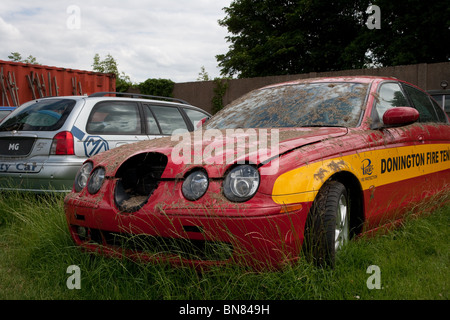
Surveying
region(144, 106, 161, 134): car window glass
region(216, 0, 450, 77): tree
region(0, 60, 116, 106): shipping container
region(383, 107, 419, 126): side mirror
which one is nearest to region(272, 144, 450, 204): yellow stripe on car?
region(383, 107, 419, 126): side mirror

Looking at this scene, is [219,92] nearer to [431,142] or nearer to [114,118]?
[114,118]

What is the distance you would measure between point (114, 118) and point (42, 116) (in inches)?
32.3

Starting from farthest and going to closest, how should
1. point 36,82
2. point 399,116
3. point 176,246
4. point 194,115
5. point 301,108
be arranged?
point 36,82, point 194,115, point 301,108, point 399,116, point 176,246

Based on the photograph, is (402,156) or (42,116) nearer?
(402,156)

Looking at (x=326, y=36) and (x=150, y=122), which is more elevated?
(x=326, y=36)

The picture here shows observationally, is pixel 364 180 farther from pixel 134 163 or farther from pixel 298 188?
pixel 134 163

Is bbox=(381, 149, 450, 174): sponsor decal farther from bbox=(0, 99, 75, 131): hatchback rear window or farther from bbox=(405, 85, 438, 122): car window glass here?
bbox=(0, 99, 75, 131): hatchback rear window

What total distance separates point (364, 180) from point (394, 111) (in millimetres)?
666

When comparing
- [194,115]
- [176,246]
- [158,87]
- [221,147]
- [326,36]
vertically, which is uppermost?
[326,36]

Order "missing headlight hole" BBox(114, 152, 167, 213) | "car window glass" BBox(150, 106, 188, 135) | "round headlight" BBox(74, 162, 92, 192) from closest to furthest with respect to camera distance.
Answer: "missing headlight hole" BBox(114, 152, 167, 213) → "round headlight" BBox(74, 162, 92, 192) → "car window glass" BBox(150, 106, 188, 135)

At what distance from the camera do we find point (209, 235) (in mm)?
2420

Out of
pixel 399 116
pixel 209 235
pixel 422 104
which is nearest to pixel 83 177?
pixel 209 235

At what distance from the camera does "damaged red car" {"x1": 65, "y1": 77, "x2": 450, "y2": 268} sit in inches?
95.4

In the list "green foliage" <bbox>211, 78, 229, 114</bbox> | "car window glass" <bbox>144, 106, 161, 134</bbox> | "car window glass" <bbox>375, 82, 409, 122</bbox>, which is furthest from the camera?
"green foliage" <bbox>211, 78, 229, 114</bbox>
